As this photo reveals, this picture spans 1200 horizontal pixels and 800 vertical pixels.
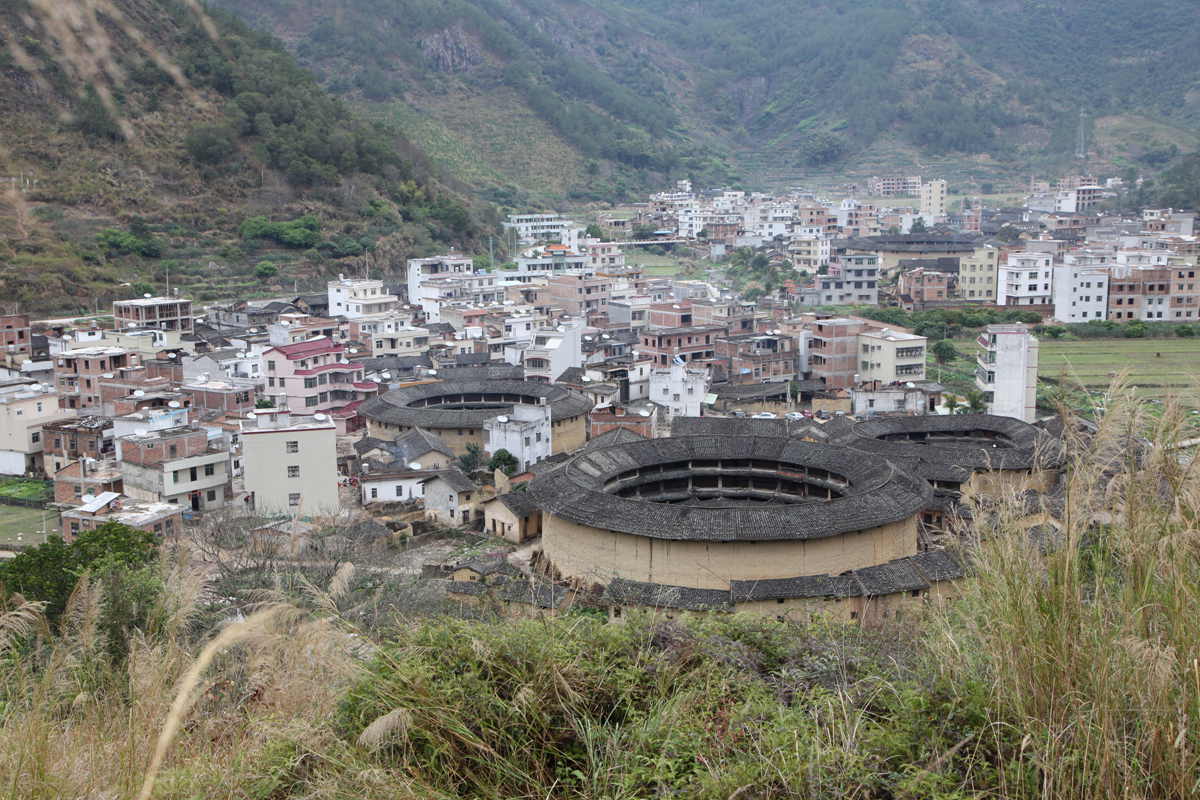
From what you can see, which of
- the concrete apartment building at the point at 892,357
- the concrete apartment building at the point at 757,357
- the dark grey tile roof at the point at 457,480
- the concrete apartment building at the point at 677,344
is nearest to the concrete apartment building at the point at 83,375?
the dark grey tile roof at the point at 457,480

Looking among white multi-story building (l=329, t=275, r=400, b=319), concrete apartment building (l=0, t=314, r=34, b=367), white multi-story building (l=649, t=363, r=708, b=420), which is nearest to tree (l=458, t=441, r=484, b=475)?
white multi-story building (l=649, t=363, r=708, b=420)

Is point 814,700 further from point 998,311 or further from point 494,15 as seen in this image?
point 494,15

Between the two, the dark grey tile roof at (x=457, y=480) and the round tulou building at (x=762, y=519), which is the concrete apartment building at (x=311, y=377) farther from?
the round tulou building at (x=762, y=519)

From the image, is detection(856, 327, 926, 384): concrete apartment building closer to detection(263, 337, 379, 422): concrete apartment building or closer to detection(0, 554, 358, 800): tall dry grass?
detection(263, 337, 379, 422): concrete apartment building

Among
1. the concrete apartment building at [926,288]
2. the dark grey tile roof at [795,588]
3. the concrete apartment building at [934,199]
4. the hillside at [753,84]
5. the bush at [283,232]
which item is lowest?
the dark grey tile roof at [795,588]

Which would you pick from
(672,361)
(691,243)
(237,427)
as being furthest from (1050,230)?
(237,427)

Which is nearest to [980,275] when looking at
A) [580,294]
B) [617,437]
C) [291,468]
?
[580,294]

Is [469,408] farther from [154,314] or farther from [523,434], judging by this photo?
[154,314]
